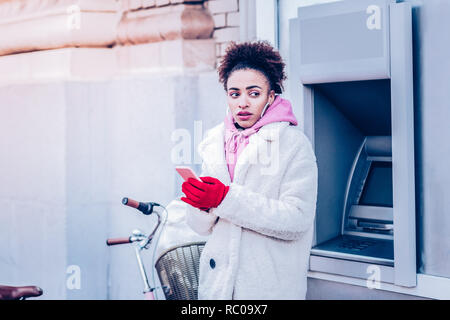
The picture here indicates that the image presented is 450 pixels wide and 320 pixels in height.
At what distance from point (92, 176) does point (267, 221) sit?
197 cm

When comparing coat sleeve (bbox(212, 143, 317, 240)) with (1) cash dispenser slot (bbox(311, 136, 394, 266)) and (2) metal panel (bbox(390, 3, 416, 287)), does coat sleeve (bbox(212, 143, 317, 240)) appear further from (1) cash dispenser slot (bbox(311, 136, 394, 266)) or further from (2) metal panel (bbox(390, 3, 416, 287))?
(1) cash dispenser slot (bbox(311, 136, 394, 266))

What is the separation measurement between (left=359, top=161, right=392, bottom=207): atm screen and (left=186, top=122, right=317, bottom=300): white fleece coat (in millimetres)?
605

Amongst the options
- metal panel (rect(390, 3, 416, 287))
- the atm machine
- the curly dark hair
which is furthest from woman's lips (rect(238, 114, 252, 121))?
metal panel (rect(390, 3, 416, 287))

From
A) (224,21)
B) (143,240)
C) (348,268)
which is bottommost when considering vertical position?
(348,268)

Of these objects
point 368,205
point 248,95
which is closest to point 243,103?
point 248,95

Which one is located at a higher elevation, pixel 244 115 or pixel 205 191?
pixel 244 115

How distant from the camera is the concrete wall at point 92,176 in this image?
3459 mm

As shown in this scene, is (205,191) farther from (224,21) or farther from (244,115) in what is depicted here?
(224,21)

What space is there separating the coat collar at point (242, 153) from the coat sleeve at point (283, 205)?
0.10 m

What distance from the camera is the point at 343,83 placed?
234 centimetres

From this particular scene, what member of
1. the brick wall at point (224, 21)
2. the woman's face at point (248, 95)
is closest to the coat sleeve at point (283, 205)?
the woman's face at point (248, 95)

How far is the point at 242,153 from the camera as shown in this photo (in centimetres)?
208
